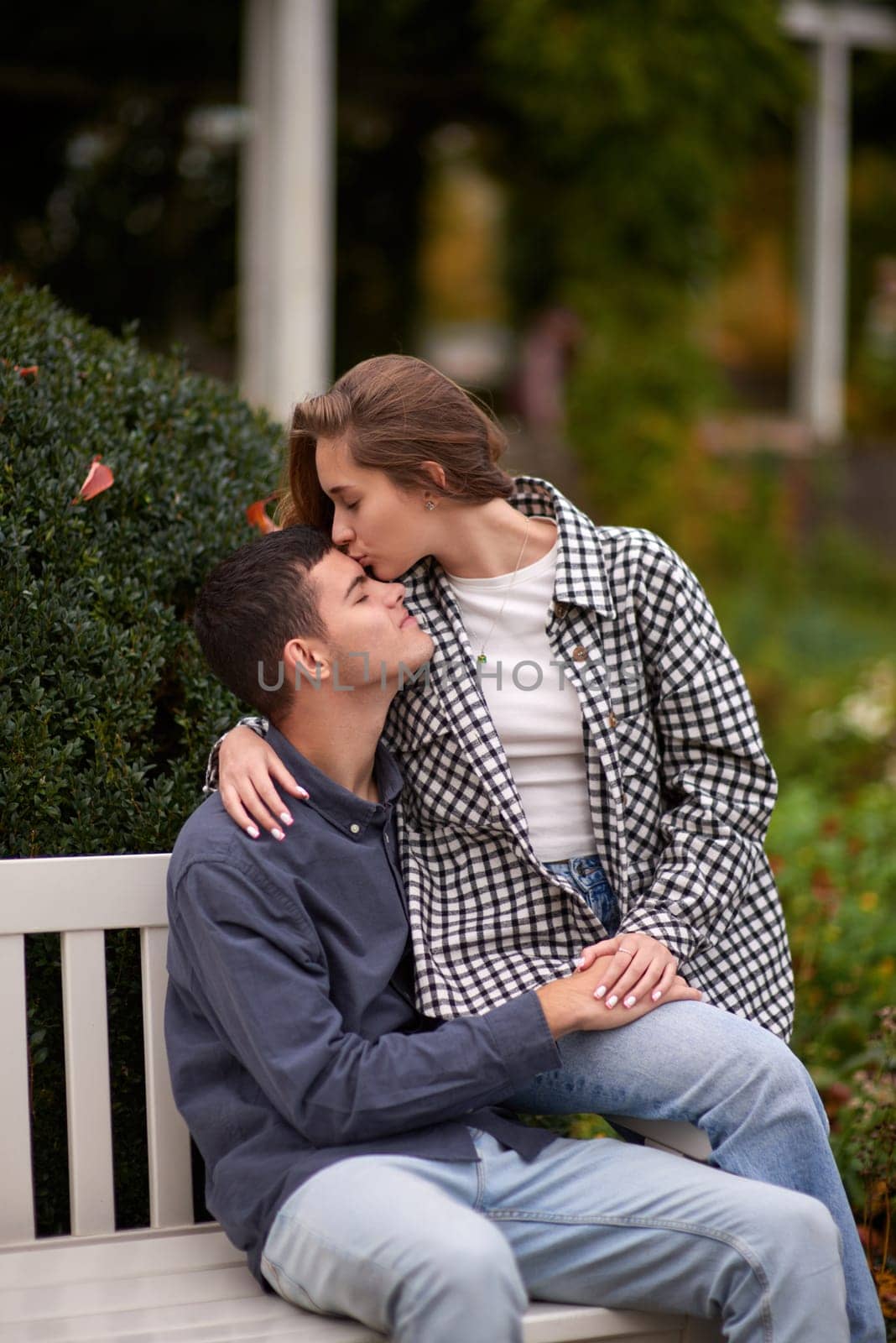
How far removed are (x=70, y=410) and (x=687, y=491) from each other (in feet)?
22.6

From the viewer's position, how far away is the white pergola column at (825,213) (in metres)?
10.3

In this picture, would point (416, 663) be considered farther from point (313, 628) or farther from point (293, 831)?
point (293, 831)

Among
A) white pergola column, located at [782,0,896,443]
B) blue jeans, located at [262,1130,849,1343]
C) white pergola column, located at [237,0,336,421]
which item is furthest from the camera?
white pergola column, located at [782,0,896,443]

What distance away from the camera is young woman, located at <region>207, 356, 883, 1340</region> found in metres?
2.33

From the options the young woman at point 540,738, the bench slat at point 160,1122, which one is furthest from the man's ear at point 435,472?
the bench slat at point 160,1122

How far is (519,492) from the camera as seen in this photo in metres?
2.65

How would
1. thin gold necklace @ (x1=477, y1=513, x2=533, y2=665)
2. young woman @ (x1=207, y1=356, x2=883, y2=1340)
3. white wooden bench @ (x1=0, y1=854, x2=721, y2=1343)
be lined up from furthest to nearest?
thin gold necklace @ (x1=477, y1=513, x2=533, y2=665) → young woman @ (x1=207, y1=356, x2=883, y2=1340) → white wooden bench @ (x1=0, y1=854, x2=721, y2=1343)

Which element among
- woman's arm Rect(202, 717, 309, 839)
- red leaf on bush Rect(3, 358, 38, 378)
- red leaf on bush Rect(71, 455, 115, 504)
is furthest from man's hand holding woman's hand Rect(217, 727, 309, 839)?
red leaf on bush Rect(3, 358, 38, 378)

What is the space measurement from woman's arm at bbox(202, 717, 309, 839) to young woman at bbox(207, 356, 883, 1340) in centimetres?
1

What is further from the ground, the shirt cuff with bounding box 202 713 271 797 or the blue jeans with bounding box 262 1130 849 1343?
the shirt cuff with bounding box 202 713 271 797

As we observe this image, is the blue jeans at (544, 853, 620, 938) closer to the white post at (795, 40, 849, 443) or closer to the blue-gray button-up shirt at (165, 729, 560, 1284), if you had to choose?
the blue-gray button-up shirt at (165, 729, 560, 1284)

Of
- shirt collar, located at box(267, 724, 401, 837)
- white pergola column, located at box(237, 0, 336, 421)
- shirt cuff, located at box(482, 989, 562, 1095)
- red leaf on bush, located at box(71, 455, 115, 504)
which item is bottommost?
shirt cuff, located at box(482, 989, 562, 1095)

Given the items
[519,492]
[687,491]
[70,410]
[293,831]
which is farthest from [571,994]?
[687,491]

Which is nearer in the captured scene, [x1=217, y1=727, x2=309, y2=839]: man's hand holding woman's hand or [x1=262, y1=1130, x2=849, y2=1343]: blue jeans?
[x1=262, y1=1130, x2=849, y2=1343]: blue jeans
